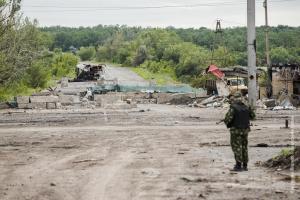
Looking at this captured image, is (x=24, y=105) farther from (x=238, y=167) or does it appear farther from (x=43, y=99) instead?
(x=238, y=167)

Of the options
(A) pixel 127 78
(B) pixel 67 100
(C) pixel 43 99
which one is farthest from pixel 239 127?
(A) pixel 127 78

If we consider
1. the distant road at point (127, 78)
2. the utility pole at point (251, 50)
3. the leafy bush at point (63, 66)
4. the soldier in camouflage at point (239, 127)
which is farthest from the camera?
the leafy bush at point (63, 66)

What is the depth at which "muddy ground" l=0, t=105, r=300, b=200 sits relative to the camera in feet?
36.0

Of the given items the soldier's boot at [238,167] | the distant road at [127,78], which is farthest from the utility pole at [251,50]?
the distant road at [127,78]

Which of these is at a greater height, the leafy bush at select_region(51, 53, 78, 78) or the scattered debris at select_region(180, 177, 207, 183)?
the leafy bush at select_region(51, 53, 78, 78)

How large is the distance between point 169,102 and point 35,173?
41.2 m

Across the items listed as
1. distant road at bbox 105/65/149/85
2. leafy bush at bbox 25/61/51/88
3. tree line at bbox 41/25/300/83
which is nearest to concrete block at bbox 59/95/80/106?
leafy bush at bbox 25/61/51/88

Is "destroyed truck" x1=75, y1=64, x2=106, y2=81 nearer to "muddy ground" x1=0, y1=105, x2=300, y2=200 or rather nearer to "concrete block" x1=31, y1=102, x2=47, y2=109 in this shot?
"concrete block" x1=31, y1=102, x2=47, y2=109

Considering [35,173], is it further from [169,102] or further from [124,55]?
[124,55]

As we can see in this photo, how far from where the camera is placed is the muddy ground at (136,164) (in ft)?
Answer: 36.0

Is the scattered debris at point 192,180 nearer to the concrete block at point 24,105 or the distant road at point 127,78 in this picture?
the concrete block at point 24,105

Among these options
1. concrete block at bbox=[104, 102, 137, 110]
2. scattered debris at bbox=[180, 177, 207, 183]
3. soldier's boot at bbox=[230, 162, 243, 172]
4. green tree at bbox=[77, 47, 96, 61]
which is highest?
green tree at bbox=[77, 47, 96, 61]


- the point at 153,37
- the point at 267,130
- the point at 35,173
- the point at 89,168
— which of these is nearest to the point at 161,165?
the point at 89,168

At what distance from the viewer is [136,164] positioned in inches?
583
